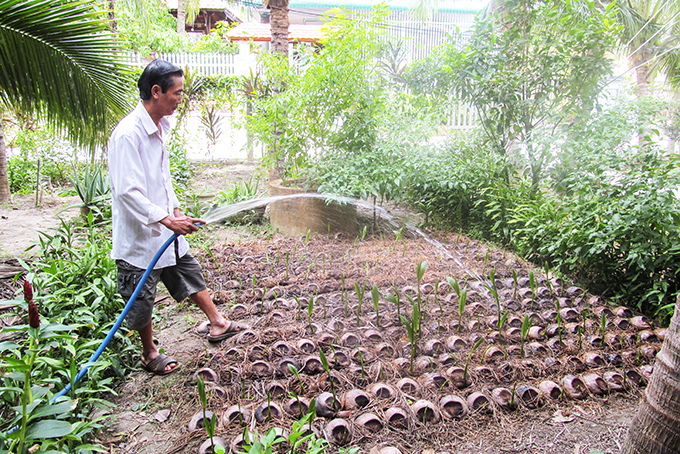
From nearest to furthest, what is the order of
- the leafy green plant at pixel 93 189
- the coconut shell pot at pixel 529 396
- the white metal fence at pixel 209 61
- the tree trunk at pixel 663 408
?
the tree trunk at pixel 663 408
the coconut shell pot at pixel 529 396
the leafy green plant at pixel 93 189
the white metal fence at pixel 209 61

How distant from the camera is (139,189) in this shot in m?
2.29

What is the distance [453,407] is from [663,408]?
904 mm

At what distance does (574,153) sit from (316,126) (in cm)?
265

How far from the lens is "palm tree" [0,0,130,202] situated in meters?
3.06

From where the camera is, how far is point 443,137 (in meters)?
5.95

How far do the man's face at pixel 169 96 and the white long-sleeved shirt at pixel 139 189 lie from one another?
10 centimetres

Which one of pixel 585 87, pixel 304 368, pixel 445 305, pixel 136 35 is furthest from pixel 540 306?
pixel 136 35

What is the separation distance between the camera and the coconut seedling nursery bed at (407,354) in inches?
82.4

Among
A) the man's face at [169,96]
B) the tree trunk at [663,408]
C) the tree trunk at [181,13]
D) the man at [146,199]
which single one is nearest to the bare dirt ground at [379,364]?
the man at [146,199]

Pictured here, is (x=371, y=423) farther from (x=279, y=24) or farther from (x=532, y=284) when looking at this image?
(x=279, y=24)

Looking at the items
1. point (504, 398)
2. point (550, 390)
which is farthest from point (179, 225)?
point (550, 390)

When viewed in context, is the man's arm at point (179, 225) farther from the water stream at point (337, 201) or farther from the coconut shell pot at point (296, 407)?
the water stream at point (337, 201)

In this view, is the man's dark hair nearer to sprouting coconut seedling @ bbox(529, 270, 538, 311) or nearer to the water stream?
the water stream

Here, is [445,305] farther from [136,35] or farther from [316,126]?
[136,35]
